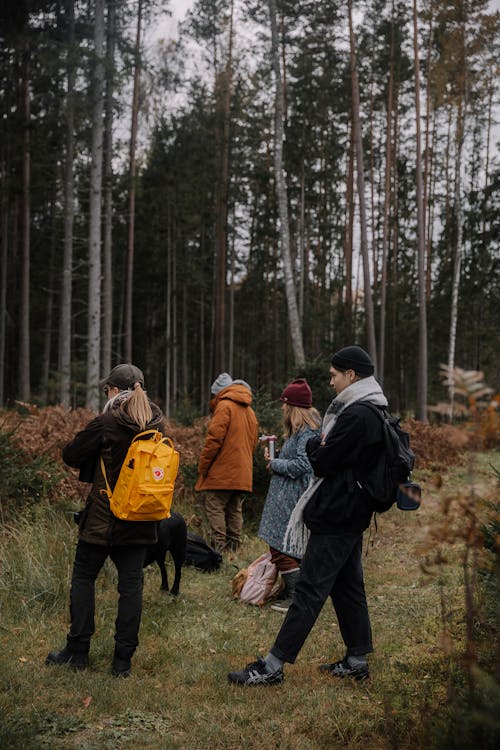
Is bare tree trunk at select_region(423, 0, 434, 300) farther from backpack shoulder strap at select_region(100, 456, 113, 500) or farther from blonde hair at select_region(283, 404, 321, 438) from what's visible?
backpack shoulder strap at select_region(100, 456, 113, 500)

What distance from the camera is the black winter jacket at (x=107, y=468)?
4.41 meters

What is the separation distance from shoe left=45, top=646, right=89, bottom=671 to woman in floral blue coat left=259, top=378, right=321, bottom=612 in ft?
6.32

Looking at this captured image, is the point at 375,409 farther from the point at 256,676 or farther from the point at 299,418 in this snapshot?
the point at 256,676

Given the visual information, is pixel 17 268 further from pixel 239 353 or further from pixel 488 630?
pixel 488 630

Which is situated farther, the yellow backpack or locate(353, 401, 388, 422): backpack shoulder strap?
the yellow backpack

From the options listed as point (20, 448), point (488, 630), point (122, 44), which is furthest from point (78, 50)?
point (488, 630)

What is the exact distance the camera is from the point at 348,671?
4.37 m

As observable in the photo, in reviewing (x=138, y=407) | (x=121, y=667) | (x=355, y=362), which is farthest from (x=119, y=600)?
(x=355, y=362)

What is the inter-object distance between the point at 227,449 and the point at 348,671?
11.3 ft

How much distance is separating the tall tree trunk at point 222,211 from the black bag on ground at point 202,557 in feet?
52.4

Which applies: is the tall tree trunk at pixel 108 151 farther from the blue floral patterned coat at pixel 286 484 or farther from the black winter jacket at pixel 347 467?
the black winter jacket at pixel 347 467

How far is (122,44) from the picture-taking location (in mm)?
19891

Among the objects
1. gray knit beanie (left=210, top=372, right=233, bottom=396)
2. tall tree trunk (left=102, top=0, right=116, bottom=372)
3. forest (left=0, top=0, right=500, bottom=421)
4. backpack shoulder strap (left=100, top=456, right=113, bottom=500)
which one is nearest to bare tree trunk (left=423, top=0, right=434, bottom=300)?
forest (left=0, top=0, right=500, bottom=421)

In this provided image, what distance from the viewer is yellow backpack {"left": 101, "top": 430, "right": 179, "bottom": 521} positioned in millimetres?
4316
